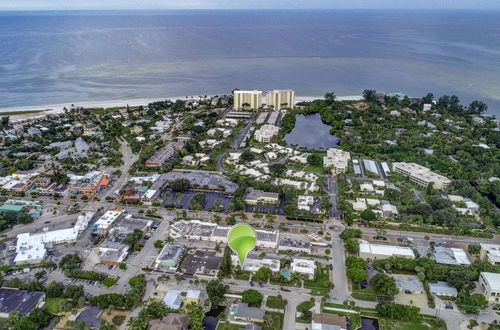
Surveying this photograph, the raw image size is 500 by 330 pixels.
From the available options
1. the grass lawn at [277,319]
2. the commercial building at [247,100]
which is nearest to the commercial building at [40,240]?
the grass lawn at [277,319]

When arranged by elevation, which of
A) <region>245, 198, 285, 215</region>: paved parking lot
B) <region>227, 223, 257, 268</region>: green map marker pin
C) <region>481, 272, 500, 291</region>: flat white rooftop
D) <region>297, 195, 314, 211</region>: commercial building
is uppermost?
<region>227, 223, 257, 268</region>: green map marker pin

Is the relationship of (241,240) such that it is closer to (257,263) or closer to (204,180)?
(257,263)

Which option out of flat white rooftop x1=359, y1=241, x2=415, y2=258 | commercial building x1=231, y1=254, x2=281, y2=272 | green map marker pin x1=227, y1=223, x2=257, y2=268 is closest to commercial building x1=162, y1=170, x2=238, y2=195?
commercial building x1=231, y1=254, x2=281, y2=272

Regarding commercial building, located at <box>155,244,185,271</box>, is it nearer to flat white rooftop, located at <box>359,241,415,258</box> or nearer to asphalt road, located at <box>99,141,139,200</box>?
asphalt road, located at <box>99,141,139,200</box>

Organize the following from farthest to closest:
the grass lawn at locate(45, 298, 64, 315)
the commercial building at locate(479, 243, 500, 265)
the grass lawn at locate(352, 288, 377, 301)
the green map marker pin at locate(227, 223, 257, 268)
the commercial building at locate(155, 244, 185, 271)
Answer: the commercial building at locate(479, 243, 500, 265) → the commercial building at locate(155, 244, 185, 271) → the green map marker pin at locate(227, 223, 257, 268) → the grass lawn at locate(352, 288, 377, 301) → the grass lawn at locate(45, 298, 64, 315)

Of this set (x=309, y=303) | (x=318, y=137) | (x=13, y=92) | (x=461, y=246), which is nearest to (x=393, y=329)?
(x=309, y=303)

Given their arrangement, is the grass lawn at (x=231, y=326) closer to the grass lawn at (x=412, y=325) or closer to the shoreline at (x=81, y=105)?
the grass lawn at (x=412, y=325)
